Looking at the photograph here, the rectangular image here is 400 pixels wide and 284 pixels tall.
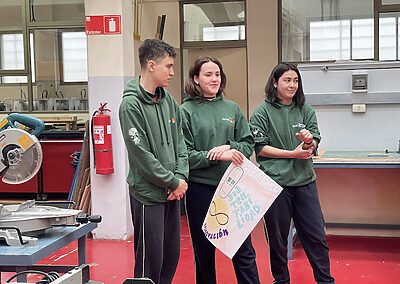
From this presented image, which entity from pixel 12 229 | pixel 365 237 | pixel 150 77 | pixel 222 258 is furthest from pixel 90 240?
pixel 12 229

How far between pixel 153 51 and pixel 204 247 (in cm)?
111

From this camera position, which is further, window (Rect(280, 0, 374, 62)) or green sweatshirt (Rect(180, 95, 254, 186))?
window (Rect(280, 0, 374, 62))

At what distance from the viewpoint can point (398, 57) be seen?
6.65 m

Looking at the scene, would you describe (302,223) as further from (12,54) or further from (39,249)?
(12,54)

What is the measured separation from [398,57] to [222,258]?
3831 mm

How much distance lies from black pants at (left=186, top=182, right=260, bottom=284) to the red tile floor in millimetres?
824

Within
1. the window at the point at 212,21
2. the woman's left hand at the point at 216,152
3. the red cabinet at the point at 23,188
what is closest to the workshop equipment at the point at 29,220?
the woman's left hand at the point at 216,152

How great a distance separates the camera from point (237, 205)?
284 centimetres

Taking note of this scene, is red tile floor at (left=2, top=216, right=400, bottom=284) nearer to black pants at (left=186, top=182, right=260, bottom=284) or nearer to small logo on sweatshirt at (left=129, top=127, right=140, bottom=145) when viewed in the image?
black pants at (left=186, top=182, right=260, bottom=284)

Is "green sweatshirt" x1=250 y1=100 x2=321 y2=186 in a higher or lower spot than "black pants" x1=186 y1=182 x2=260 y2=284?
higher

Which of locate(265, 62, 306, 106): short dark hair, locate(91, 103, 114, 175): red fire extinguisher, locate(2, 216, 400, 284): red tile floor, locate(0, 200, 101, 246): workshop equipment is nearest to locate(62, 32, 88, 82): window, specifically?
locate(91, 103, 114, 175): red fire extinguisher

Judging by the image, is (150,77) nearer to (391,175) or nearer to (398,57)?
(391,175)

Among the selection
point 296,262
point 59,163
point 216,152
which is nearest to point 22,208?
point 216,152

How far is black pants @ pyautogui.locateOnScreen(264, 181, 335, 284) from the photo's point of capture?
309 centimetres
